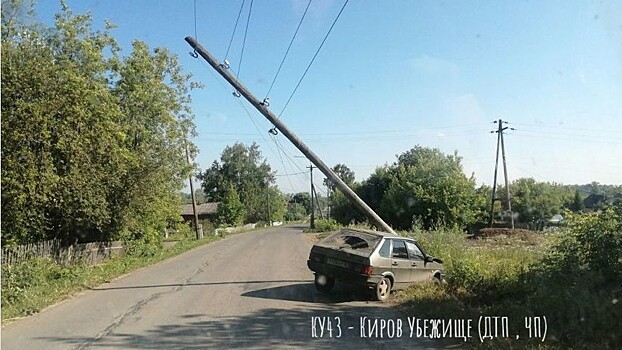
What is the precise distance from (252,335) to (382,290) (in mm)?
4137

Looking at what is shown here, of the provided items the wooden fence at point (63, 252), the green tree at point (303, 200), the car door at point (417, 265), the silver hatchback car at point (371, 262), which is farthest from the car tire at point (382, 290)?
the green tree at point (303, 200)

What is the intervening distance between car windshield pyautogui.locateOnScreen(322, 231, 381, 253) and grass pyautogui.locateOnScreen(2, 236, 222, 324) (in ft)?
21.7

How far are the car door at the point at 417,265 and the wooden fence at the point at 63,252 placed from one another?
10366mm

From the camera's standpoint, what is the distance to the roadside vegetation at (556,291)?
21.5ft

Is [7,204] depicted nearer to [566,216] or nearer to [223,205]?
[566,216]

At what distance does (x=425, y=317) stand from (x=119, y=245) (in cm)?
1812

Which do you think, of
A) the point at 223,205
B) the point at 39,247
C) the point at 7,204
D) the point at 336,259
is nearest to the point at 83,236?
the point at 39,247

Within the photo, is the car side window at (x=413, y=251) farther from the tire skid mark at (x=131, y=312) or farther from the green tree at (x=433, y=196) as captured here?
the green tree at (x=433, y=196)

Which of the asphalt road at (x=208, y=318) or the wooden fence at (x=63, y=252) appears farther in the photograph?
the wooden fence at (x=63, y=252)

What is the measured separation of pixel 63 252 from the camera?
17312 millimetres

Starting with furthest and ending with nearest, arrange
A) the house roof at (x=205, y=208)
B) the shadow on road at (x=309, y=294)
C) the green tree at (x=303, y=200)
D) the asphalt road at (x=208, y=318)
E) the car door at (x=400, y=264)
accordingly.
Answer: the green tree at (x=303, y=200) < the house roof at (x=205, y=208) < the car door at (x=400, y=264) < the shadow on road at (x=309, y=294) < the asphalt road at (x=208, y=318)

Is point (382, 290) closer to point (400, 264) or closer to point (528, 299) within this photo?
point (400, 264)

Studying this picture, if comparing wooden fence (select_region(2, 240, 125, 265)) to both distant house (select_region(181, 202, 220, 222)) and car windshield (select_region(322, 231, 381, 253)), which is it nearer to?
car windshield (select_region(322, 231, 381, 253))

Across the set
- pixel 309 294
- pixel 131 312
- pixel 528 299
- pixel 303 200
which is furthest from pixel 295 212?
pixel 528 299
